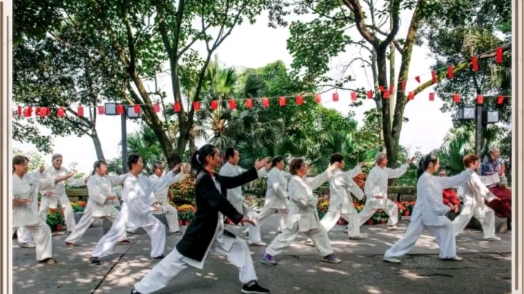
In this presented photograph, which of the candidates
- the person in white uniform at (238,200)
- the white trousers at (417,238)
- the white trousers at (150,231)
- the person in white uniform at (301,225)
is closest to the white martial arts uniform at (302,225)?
the person in white uniform at (301,225)

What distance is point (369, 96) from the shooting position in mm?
12477

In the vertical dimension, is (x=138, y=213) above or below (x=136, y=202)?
below

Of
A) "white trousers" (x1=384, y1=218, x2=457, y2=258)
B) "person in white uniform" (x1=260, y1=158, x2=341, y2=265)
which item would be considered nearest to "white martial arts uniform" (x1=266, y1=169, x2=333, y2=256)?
"person in white uniform" (x1=260, y1=158, x2=341, y2=265)

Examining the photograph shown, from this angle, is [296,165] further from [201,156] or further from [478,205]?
[478,205]

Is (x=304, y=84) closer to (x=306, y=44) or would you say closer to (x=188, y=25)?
(x=306, y=44)

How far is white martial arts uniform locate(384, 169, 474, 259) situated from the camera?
6.60 meters

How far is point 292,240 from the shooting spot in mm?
6656

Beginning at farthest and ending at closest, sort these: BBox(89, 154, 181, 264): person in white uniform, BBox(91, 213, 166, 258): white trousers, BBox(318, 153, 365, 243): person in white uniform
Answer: BBox(318, 153, 365, 243): person in white uniform → BBox(89, 154, 181, 264): person in white uniform → BBox(91, 213, 166, 258): white trousers

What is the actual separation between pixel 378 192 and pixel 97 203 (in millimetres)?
4526

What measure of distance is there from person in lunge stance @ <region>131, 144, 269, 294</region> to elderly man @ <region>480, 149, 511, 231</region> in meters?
4.69

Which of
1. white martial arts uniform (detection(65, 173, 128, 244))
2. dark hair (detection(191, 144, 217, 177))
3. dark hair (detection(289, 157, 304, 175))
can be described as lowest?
white martial arts uniform (detection(65, 173, 128, 244))

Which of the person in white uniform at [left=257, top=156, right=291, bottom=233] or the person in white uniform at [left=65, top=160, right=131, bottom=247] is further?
the person in white uniform at [left=257, top=156, right=291, bottom=233]

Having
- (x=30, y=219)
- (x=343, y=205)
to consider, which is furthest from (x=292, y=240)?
(x=30, y=219)

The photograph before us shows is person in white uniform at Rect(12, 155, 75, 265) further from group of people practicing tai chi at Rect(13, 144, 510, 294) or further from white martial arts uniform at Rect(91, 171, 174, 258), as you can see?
white martial arts uniform at Rect(91, 171, 174, 258)
